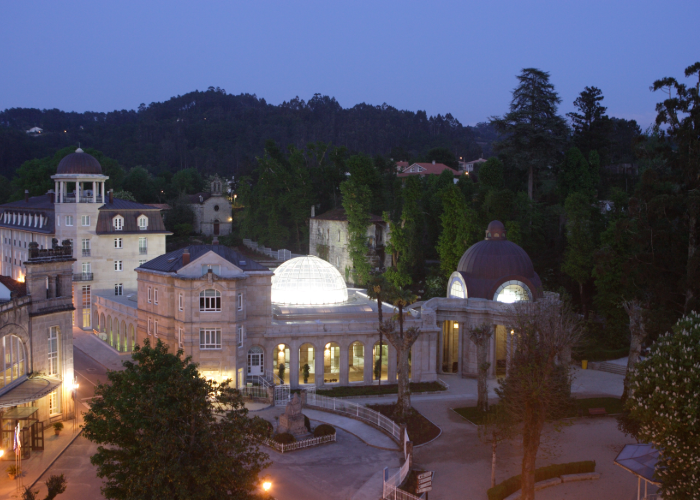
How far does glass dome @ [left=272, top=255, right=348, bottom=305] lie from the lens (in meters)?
60.6

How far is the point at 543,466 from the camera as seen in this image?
3675 centimetres

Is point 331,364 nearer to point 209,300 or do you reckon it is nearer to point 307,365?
point 307,365

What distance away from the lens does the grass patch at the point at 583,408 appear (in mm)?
45125

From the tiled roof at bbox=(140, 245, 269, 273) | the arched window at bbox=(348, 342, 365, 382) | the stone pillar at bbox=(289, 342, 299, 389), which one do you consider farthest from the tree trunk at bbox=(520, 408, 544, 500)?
the tiled roof at bbox=(140, 245, 269, 273)

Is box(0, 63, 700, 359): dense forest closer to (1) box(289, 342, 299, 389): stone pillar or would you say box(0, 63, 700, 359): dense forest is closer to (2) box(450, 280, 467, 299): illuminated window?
(2) box(450, 280, 467, 299): illuminated window

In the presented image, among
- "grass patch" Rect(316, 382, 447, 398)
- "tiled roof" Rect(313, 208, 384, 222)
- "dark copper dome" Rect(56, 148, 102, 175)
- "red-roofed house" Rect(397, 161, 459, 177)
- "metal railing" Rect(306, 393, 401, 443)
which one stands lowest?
"grass patch" Rect(316, 382, 447, 398)

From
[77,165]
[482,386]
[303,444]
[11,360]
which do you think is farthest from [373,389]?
[77,165]

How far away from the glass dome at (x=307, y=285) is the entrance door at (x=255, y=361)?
8.88 metres

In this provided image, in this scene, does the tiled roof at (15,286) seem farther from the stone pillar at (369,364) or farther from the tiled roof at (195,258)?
the stone pillar at (369,364)

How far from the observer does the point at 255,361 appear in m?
52.3

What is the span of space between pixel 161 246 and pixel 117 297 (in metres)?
12.3

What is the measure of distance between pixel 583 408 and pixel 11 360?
3700cm

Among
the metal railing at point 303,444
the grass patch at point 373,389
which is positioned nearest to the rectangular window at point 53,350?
the metal railing at point 303,444

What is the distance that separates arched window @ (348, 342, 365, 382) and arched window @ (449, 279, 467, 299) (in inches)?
376
